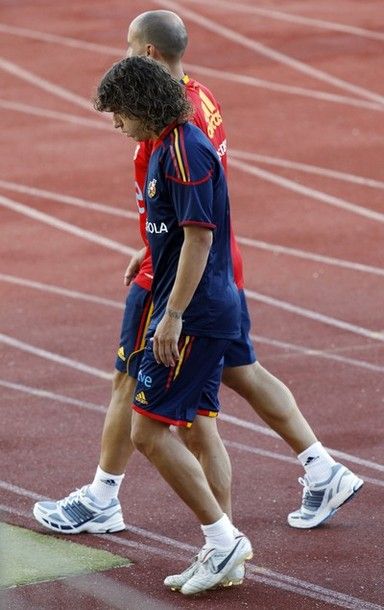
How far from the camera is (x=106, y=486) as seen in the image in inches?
248

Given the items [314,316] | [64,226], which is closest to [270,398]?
[314,316]

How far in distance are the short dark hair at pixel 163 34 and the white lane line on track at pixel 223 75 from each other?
9854mm

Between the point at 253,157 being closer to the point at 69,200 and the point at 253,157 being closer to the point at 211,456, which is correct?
the point at 69,200

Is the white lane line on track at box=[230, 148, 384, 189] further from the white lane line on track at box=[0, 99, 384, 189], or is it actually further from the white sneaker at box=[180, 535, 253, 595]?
the white sneaker at box=[180, 535, 253, 595]

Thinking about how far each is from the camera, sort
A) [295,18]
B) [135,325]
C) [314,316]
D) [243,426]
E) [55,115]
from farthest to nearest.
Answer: [295,18]
[55,115]
[314,316]
[243,426]
[135,325]

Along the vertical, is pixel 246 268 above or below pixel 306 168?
below

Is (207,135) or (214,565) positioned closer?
(214,565)

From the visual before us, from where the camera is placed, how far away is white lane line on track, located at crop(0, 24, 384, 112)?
1592 cm

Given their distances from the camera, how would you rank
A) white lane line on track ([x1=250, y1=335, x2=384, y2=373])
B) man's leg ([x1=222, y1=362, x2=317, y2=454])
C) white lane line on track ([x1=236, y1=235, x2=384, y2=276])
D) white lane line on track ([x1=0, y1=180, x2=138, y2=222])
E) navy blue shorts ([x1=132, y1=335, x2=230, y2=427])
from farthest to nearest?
white lane line on track ([x1=0, y1=180, x2=138, y2=222])
white lane line on track ([x1=236, y1=235, x2=384, y2=276])
white lane line on track ([x1=250, y1=335, x2=384, y2=373])
man's leg ([x1=222, y1=362, x2=317, y2=454])
navy blue shorts ([x1=132, y1=335, x2=230, y2=427])

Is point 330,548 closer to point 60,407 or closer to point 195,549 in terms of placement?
point 195,549

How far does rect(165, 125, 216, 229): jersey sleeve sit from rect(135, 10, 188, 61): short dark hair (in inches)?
30.3

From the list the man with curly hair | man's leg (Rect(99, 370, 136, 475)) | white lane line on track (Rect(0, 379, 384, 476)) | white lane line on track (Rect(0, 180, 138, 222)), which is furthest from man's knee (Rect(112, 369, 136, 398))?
white lane line on track (Rect(0, 180, 138, 222))

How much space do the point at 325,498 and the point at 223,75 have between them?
1121 cm

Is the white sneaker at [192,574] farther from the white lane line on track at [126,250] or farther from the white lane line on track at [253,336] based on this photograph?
the white lane line on track at [126,250]
